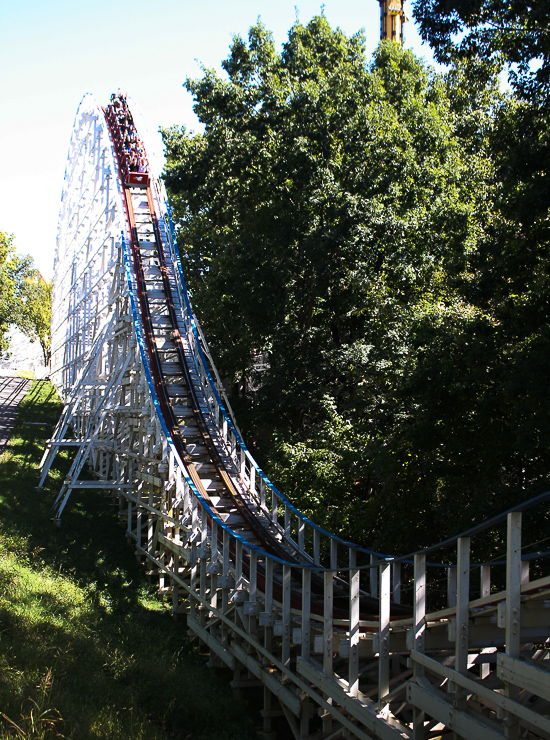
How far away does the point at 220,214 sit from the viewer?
2452cm

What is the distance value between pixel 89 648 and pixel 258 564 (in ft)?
9.27

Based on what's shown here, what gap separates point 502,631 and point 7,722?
4672 millimetres

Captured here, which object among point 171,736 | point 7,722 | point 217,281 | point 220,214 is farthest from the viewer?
point 220,214

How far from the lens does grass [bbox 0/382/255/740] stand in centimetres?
686

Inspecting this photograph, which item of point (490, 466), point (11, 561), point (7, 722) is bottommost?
point (7, 722)

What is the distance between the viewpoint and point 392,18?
43812 millimetres

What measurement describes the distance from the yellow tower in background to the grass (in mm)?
40302

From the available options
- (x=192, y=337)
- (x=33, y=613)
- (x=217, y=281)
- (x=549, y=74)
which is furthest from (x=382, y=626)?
(x=217, y=281)

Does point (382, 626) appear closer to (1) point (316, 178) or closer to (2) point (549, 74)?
(2) point (549, 74)

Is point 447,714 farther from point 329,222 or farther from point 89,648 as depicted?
point 329,222

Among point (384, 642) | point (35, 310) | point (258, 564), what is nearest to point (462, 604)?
point (384, 642)

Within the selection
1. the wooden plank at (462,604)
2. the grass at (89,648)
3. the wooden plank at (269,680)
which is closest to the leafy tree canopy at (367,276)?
the wooden plank at (269,680)

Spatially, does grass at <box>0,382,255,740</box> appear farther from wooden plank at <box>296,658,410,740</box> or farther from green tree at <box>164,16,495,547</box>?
green tree at <box>164,16,495,547</box>

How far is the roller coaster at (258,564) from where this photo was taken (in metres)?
5.27
